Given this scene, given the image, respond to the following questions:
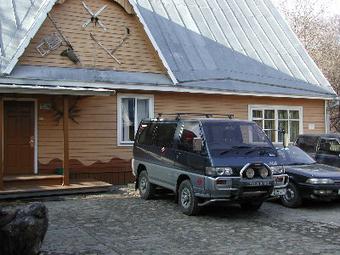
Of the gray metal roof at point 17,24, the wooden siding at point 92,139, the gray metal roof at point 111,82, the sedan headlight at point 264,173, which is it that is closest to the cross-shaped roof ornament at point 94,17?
the gray metal roof at point 17,24

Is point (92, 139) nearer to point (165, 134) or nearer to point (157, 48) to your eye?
point (157, 48)

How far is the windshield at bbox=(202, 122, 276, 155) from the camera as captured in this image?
34.2 feet

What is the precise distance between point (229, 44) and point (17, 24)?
29.0 ft

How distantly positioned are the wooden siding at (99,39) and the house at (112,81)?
0.11 ft

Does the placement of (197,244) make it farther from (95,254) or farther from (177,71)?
(177,71)

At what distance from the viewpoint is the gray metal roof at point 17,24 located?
14.1 metres

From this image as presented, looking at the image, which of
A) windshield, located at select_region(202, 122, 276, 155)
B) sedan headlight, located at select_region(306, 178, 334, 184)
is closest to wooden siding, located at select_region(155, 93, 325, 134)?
windshield, located at select_region(202, 122, 276, 155)

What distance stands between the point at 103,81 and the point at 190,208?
632 centimetres

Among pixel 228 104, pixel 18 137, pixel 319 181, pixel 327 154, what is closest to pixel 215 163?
pixel 319 181

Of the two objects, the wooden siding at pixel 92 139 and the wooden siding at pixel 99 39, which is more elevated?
the wooden siding at pixel 99 39

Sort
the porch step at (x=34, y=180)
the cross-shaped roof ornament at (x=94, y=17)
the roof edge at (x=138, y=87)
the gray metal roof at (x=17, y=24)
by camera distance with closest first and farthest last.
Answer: the porch step at (x=34, y=180)
the gray metal roof at (x=17, y=24)
the roof edge at (x=138, y=87)
the cross-shaped roof ornament at (x=94, y=17)

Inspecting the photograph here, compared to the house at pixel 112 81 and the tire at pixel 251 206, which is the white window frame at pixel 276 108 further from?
the tire at pixel 251 206

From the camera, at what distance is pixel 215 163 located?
9.96m

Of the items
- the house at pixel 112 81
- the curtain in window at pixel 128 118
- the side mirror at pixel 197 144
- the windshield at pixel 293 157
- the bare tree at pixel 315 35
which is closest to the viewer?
the side mirror at pixel 197 144
